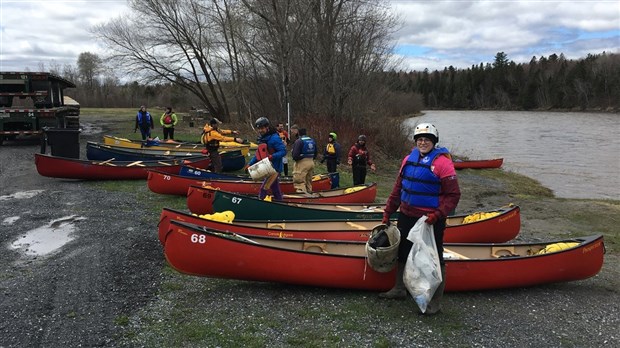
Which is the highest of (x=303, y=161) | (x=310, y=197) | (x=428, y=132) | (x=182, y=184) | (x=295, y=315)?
(x=428, y=132)

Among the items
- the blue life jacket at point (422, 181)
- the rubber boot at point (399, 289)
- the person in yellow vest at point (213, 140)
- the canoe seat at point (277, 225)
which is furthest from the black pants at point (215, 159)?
the blue life jacket at point (422, 181)

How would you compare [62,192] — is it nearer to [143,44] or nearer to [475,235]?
[475,235]

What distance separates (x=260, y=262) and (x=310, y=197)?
14.7ft

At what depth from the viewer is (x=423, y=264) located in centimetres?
455

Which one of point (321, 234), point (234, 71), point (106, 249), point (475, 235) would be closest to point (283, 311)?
point (321, 234)

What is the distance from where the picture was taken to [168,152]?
14.6m

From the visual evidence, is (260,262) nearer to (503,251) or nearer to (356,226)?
(356,226)

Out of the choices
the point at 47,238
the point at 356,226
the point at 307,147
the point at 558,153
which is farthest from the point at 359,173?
the point at 558,153

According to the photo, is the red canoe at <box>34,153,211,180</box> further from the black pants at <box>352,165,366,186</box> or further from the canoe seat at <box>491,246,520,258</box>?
the canoe seat at <box>491,246,520,258</box>

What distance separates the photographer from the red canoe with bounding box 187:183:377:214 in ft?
25.9

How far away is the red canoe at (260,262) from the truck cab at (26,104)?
42.8 feet

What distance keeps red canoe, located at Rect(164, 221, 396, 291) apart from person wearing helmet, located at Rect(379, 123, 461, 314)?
0.66m

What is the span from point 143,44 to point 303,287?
26.3 meters

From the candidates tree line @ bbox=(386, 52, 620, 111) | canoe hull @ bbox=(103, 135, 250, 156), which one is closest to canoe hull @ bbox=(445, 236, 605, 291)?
canoe hull @ bbox=(103, 135, 250, 156)
